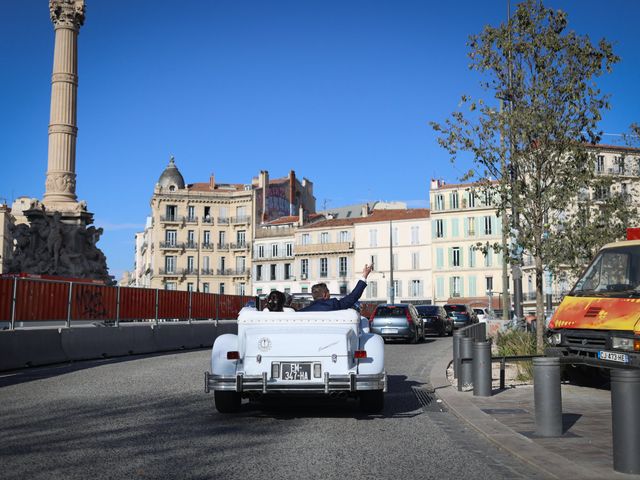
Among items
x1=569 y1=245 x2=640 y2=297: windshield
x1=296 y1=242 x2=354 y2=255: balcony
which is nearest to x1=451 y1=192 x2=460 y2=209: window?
x1=296 y1=242 x2=354 y2=255: balcony

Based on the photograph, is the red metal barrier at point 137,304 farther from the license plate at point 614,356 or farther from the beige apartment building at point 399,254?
the beige apartment building at point 399,254

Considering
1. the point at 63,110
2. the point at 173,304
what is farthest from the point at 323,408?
the point at 63,110

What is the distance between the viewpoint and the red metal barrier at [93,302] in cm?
1862

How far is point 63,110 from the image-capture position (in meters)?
40.1

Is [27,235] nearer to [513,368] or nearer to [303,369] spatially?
[513,368]

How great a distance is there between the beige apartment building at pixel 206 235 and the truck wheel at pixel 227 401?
253 feet

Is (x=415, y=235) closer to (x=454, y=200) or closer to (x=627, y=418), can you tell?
(x=454, y=200)

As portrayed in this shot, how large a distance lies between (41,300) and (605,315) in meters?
12.4

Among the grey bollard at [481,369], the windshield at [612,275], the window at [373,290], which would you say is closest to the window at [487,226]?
the window at [373,290]

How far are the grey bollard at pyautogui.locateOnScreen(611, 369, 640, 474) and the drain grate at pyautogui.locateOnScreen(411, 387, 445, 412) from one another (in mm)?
4068

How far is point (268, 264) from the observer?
8481 centimetres

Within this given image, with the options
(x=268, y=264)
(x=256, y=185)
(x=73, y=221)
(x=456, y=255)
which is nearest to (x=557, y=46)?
(x=73, y=221)

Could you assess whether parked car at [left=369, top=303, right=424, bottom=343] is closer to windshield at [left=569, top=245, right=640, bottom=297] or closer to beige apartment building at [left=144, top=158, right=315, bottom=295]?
windshield at [left=569, top=245, right=640, bottom=297]

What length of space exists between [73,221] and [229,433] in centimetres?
3352
